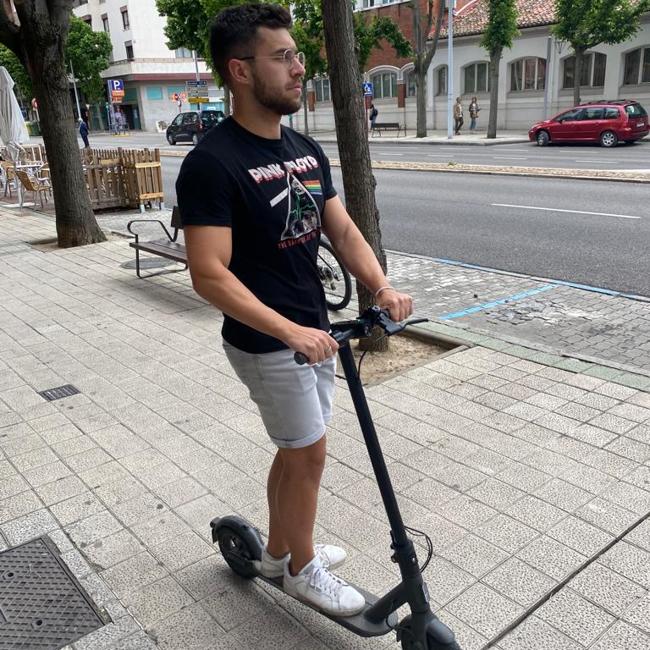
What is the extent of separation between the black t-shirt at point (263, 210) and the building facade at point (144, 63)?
58.8m

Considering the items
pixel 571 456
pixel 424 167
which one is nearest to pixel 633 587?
pixel 571 456

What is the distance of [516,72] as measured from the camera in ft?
116

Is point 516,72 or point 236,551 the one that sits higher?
point 516,72

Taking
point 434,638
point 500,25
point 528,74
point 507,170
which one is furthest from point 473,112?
point 434,638

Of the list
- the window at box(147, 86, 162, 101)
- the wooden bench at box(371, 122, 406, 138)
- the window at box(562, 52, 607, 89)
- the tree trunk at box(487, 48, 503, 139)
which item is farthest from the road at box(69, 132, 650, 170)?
the window at box(147, 86, 162, 101)

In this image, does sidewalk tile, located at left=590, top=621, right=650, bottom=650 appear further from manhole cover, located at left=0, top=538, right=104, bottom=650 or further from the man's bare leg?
manhole cover, located at left=0, top=538, right=104, bottom=650

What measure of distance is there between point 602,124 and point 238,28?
24674 mm

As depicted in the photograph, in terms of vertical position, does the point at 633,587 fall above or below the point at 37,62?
below

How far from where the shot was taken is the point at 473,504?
130 inches

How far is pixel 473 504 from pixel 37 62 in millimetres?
9012

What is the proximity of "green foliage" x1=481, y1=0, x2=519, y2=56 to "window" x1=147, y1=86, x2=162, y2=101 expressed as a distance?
40.6 metres

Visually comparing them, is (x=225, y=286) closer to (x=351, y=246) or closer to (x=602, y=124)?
(x=351, y=246)

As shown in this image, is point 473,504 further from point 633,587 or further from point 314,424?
point 314,424

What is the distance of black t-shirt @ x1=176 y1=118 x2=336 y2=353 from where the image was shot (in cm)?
205
